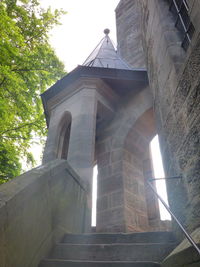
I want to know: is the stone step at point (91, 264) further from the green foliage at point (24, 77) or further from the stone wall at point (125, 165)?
the green foliage at point (24, 77)

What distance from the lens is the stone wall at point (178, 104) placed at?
7.10 ft

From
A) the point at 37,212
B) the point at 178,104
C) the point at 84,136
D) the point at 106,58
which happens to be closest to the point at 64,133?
the point at 84,136

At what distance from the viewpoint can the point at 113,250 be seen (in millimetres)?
2451

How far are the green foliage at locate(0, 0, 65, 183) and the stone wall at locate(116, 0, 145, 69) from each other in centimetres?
337

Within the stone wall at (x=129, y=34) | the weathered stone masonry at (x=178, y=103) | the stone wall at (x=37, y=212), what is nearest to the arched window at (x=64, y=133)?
the stone wall at (x=37, y=212)

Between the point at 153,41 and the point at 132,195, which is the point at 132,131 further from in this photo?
the point at 153,41

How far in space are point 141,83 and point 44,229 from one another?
4469 millimetres

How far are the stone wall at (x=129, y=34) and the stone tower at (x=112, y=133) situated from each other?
306 cm

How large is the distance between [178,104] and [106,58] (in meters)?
5.59

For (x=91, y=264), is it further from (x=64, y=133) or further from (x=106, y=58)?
(x=106, y=58)

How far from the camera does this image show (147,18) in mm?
3861

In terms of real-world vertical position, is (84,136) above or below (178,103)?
above

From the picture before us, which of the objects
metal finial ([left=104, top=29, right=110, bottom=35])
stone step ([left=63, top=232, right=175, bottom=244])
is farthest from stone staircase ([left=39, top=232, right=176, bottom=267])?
metal finial ([left=104, top=29, right=110, bottom=35])

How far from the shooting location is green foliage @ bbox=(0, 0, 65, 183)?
5.25 meters
